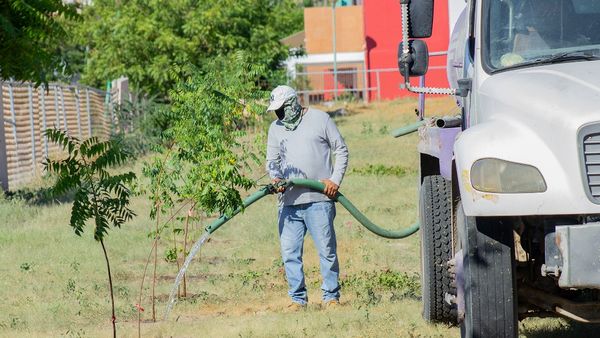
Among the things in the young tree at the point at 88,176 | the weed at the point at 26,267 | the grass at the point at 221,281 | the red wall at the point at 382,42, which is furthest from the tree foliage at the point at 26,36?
the red wall at the point at 382,42

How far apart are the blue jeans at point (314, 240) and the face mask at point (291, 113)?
699 mm

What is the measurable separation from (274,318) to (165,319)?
3.62ft

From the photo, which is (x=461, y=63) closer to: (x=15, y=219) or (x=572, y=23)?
(x=572, y=23)

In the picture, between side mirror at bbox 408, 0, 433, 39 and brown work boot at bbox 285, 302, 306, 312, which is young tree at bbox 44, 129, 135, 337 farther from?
brown work boot at bbox 285, 302, 306, 312

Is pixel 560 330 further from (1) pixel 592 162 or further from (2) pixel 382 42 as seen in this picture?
(2) pixel 382 42

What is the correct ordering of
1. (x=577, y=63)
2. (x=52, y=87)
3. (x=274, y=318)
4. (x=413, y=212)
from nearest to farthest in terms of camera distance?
1. (x=577, y=63)
2. (x=274, y=318)
3. (x=413, y=212)
4. (x=52, y=87)

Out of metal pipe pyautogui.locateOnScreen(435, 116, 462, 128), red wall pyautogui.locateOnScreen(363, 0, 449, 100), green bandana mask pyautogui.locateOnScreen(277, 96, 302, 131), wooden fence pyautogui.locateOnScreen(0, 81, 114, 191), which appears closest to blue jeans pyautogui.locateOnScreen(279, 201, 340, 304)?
green bandana mask pyautogui.locateOnScreen(277, 96, 302, 131)

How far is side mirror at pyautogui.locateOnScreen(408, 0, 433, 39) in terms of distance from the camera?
7875mm

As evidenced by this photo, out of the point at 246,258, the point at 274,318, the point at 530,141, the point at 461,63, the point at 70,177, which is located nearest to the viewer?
the point at 530,141

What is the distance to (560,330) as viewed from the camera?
9047 mm

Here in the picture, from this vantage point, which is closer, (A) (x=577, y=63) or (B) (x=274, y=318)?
(A) (x=577, y=63)

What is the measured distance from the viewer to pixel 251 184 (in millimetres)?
10500

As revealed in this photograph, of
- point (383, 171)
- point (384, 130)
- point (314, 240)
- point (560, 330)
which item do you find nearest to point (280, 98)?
point (314, 240)

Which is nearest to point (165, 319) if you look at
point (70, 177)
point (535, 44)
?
point (70, 177)
